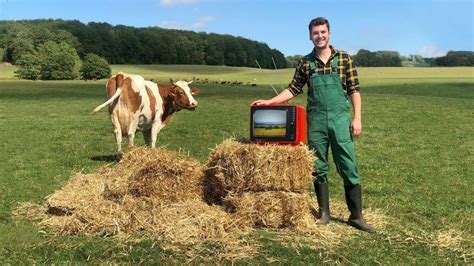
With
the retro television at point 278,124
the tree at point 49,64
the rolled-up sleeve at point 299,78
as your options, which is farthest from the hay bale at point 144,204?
the tree at point 49,64

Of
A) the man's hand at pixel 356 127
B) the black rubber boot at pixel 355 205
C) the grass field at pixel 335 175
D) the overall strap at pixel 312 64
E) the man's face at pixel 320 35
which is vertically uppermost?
the man's face at pixel 320 35

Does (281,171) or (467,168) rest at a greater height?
(281,171)

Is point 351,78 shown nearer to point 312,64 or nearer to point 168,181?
point 312,64

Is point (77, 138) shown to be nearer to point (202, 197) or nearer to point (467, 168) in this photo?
point (202, 197)

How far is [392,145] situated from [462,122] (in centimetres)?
707

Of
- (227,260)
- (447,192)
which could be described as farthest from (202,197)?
(447,192)

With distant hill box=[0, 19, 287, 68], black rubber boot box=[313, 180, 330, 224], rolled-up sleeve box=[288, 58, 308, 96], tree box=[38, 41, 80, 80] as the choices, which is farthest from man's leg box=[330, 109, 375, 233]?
tree box=[38, 41, 80, 80]

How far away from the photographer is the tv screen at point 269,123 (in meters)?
5.99

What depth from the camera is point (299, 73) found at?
6.35m

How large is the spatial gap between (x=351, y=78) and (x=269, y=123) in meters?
1.11

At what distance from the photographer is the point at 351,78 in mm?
6066

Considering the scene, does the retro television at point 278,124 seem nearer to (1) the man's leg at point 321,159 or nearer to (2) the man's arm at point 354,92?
(1) the man's leg at point 321,159

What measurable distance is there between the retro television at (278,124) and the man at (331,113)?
16cm

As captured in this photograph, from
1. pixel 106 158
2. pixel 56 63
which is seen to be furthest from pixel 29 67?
pixel 106 158
